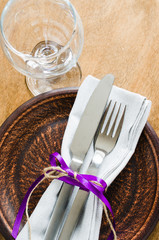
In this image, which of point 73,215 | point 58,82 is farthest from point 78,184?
point 58,82

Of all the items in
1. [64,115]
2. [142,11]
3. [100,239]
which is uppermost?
[142,11]

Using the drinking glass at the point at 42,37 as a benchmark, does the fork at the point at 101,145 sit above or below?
below

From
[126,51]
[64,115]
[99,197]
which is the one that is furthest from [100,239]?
[126,51]

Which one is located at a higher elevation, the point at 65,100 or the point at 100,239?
the point at 65,100

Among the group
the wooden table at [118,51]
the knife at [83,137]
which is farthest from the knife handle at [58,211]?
the wooden table at [118,51]

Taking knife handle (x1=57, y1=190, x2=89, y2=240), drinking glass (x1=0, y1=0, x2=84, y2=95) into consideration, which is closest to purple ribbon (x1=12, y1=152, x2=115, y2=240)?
knife handle (x1=57, y1=190, x2=89, y2=240)

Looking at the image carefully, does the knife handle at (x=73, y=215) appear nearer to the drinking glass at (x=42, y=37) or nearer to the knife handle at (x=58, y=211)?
the knife handle at (x=58, y=211)

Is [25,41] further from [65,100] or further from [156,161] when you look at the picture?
[156,161]
